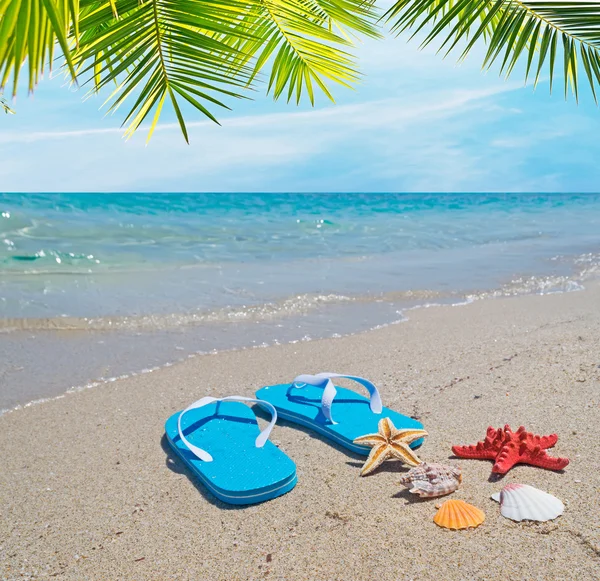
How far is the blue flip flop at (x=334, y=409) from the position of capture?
8.69ft

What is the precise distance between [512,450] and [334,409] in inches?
36.5

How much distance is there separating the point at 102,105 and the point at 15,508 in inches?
62.6

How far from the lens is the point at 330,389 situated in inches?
110

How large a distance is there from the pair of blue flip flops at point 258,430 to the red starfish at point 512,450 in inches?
11.9

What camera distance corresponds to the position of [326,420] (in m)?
2.74

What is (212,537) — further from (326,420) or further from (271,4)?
(271,4)

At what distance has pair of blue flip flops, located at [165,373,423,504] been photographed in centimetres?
222

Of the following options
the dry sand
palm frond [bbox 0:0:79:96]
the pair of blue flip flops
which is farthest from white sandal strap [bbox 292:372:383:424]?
palm frond [bbox 0:0:79:96]

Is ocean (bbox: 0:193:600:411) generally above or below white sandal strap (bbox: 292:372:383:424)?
below

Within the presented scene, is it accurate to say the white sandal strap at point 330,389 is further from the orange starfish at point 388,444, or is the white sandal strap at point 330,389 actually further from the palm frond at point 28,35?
the palm frond at point 28,35

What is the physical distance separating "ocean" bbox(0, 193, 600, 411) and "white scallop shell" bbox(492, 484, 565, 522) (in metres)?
2.66

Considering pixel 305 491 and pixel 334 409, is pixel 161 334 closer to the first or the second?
pixel 334 409

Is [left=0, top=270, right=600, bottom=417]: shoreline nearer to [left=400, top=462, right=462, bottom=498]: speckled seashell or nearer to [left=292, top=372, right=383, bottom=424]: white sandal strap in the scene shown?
[left=292, top=372, right=383, bottom=424]: white sandal strap

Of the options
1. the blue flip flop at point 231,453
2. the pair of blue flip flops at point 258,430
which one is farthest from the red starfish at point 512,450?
the blue flip flop at point 231,453
